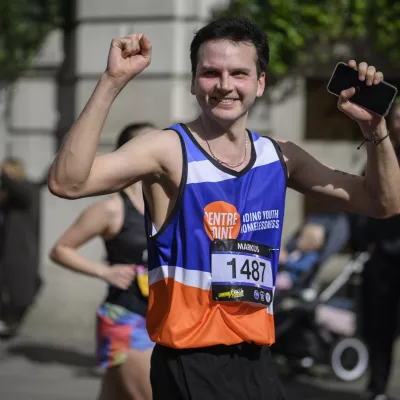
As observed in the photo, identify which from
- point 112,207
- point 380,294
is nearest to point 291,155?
point 112,207

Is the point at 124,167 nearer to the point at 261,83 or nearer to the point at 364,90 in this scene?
the point at 261,83

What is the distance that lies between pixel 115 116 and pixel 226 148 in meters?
7.08

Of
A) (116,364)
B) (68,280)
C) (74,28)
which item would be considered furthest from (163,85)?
(116,364)

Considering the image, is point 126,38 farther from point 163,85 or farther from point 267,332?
point 163,85

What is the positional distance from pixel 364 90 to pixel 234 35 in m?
0.44

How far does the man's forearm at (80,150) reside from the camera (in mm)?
2746

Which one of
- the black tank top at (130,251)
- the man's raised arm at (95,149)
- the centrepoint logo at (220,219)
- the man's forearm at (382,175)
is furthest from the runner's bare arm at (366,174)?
the black tank top at (130,251)

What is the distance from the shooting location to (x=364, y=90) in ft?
10.4

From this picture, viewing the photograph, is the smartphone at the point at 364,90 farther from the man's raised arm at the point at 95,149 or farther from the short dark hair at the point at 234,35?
the man's raised arm at the point at 95,149

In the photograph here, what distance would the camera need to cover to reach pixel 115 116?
10133mm

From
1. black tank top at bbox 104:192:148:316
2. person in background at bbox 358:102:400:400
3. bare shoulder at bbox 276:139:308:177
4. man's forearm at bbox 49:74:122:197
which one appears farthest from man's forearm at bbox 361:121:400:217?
person in background at bbox 358:102:400:400

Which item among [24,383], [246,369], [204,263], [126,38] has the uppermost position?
[126,38]

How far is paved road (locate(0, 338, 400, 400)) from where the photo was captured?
281 inches

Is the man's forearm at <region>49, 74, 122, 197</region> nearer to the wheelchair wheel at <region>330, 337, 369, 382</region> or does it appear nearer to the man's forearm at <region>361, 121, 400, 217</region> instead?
the man's forearm at <region>361, 121, 400, 217</region>
